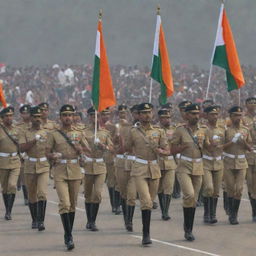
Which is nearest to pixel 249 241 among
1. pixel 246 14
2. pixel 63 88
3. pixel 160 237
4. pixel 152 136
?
pixel 160 237

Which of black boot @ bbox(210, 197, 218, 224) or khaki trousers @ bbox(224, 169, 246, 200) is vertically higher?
khaki trousers @ bbox(224, 169, 246, 200)

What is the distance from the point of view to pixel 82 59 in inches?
2228

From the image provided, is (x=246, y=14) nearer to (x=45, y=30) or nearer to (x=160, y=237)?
(x=45, y=30)

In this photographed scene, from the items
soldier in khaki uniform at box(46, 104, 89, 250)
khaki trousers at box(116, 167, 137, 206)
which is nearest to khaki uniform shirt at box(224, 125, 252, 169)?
khaki trousers at box(116, 167, 137, 206)

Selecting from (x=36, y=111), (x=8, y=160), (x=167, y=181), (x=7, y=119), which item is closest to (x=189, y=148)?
(x=167, y=181)

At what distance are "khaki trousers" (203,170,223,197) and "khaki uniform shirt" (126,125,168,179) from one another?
187cm

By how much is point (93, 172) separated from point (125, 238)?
137 cm

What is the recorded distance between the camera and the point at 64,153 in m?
11.2

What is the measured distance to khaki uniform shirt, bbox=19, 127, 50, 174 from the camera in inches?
486

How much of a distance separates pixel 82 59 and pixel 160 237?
45612 millimetres

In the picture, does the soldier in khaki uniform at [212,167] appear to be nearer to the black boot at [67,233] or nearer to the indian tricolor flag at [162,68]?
the indian tricolor flag at [162,68]

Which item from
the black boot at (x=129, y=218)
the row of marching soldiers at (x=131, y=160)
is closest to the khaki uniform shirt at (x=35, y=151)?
the row of marching soldiers at (x=131, y=160)

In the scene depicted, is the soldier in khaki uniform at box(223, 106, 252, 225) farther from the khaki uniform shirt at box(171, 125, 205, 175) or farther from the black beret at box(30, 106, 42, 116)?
the black beret at box(30, 106, 42, 116)

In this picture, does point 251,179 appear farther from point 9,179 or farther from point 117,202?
point 9,179
